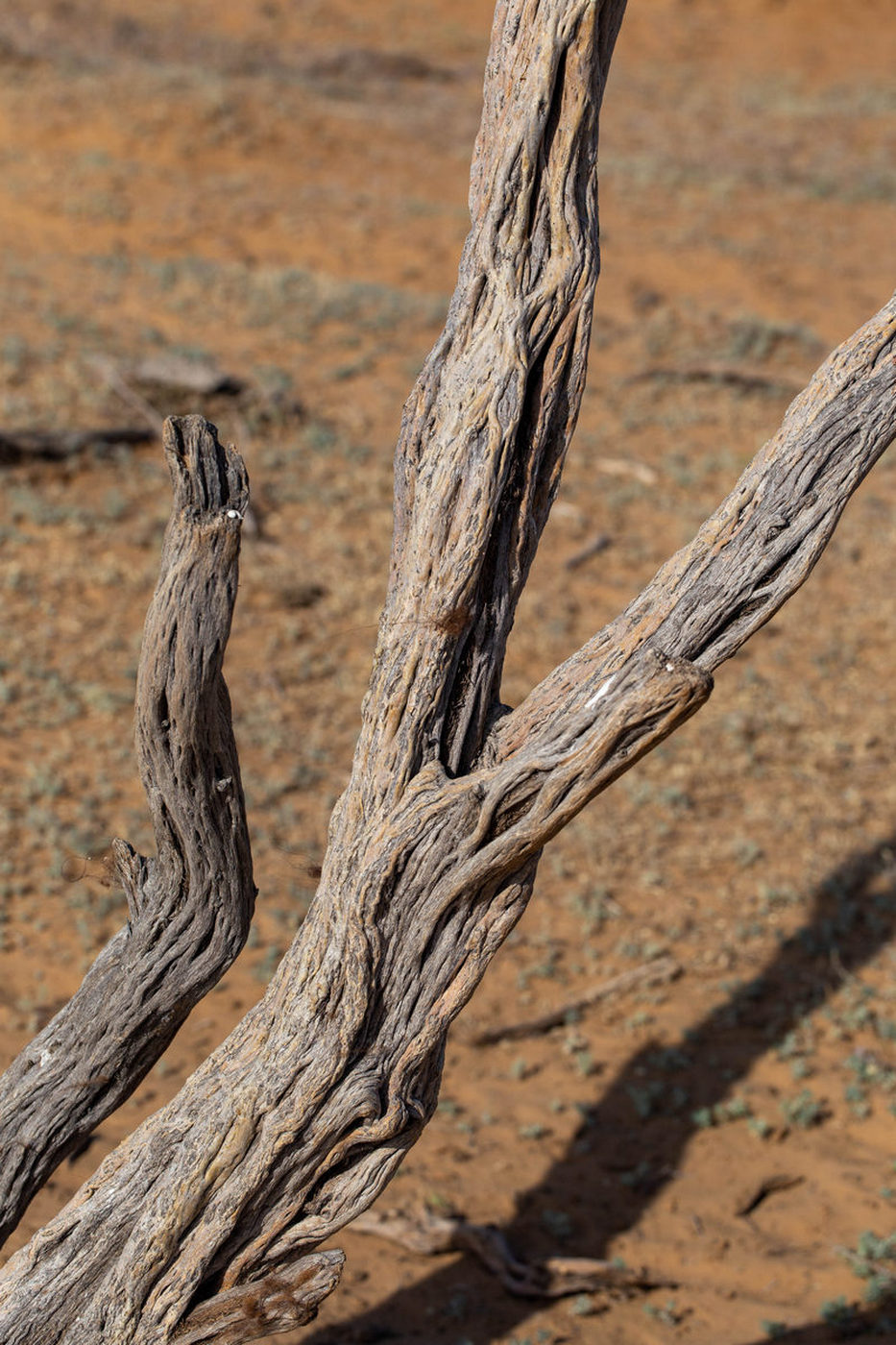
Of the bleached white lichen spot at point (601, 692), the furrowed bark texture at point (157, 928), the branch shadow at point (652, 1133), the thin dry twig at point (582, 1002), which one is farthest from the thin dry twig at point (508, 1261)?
the bleached white lichen spot at point (601, 692)

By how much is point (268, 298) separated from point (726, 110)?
13554mm

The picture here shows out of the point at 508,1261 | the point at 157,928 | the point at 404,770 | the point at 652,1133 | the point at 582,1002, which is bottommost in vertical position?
the point at 508,1261

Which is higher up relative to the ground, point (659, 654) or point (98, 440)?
point (98, 440)

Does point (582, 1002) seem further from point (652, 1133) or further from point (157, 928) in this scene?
point (157, 928)

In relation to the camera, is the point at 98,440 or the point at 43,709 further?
the point at 98,440

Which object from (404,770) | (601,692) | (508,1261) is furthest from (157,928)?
(508,1261)

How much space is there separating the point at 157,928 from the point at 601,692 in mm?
1259

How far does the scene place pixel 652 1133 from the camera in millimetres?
5426

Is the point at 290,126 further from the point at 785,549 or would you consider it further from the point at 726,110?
the point at 785,549

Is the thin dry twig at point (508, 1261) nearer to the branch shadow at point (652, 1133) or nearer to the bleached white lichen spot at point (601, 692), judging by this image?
the branch shadow at point (652, 1133)

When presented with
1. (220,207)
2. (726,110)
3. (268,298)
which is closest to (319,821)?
(268,298)

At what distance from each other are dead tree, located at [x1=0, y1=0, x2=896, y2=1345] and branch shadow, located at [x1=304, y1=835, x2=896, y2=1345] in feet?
5.56

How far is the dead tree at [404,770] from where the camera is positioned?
2770 millimetres

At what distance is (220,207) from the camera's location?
1504 cm
